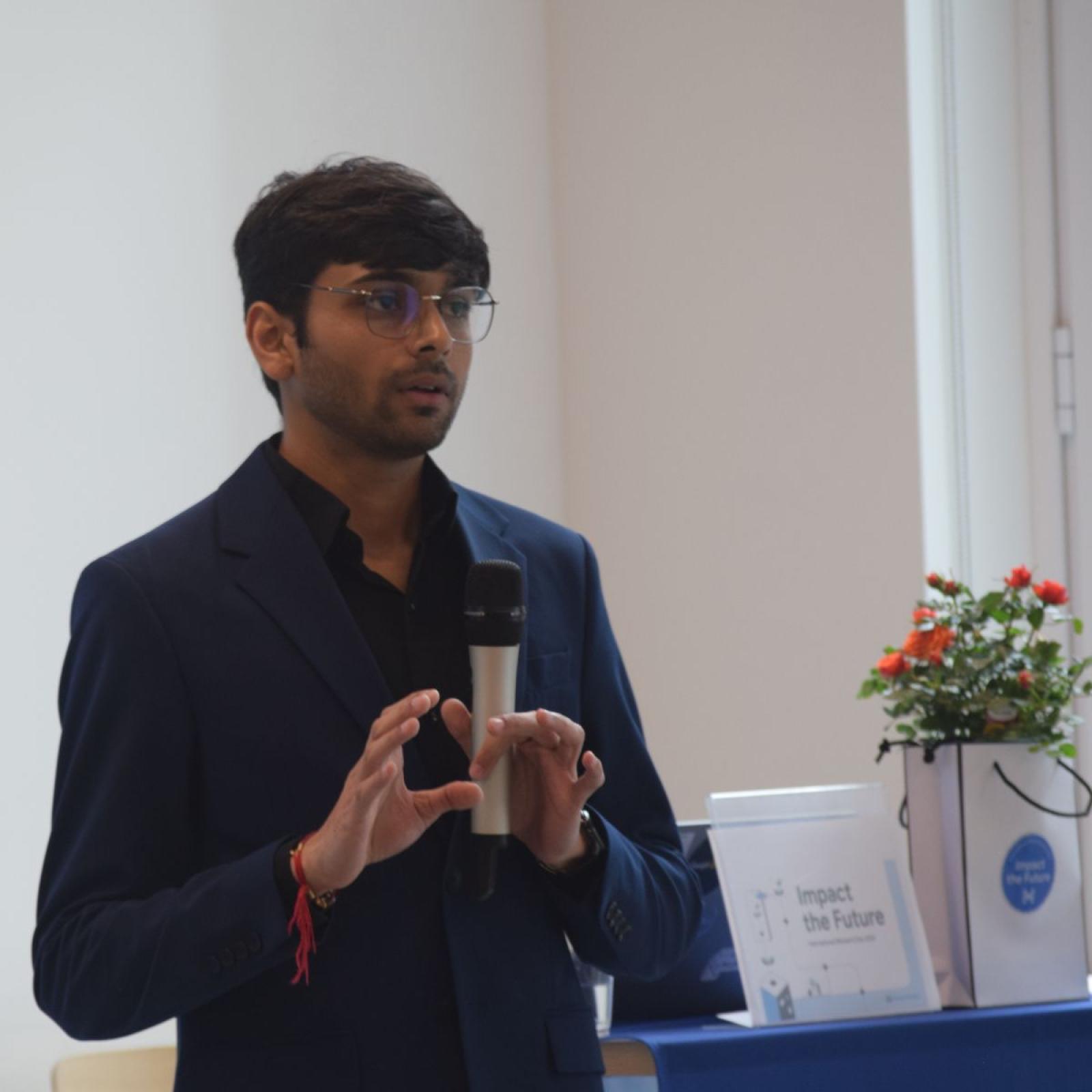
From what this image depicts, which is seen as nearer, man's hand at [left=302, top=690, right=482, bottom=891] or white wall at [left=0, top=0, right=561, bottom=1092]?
man's hand at [left=302, top=690, right=482, bottom=891]

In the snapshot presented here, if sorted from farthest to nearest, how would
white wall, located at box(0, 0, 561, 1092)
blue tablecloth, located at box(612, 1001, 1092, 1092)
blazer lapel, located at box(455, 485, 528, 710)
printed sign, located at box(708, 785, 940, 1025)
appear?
1. white wall, located at box(0, 0, 561, 1092)
2. printed sign, located at box(708, 785, 940, 1025)
3. blue tablecloth, located at box(612, 1001, 1092, 1092)
4. blazer lapel, located at box(455, 485, 528, 710)

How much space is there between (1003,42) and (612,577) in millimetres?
1563

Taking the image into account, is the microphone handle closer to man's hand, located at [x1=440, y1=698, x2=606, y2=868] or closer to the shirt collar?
man's hand, located at [x1=440, y1=698, x2=606, y2=868]

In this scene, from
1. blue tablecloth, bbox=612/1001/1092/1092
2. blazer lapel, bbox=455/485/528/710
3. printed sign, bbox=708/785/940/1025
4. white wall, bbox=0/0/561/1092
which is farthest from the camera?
white wall, bbox=0/0/561/1092

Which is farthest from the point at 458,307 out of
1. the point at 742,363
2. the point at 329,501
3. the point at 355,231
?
the point at 742,363

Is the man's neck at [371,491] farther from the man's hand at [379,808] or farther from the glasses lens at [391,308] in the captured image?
the man's hand at [379,808]

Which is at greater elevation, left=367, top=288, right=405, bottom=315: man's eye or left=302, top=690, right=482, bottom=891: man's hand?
left=367, top=288, right=405, bottom=315: man's eye

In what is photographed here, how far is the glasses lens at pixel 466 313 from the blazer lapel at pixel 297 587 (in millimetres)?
236

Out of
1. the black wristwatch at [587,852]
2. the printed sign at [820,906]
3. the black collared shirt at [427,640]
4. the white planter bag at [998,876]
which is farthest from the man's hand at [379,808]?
the white planter bag at [998,876]

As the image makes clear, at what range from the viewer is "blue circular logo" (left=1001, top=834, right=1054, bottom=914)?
8.00ft

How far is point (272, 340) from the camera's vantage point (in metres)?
1.78

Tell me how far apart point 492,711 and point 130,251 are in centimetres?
212

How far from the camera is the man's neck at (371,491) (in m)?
1.73

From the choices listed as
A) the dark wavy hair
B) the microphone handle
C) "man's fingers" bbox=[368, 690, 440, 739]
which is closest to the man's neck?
the dark wavy hair
